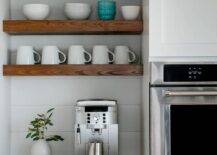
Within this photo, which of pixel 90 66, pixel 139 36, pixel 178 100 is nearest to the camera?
pixel 178 100

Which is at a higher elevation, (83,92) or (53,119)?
→ (83,92)

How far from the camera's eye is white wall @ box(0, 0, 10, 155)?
80.2 inches

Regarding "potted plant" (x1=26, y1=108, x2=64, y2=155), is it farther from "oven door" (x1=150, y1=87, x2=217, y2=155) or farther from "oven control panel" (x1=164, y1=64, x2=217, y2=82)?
"oven control panel" (x1=164, y1=64, x2=217, y2=82)

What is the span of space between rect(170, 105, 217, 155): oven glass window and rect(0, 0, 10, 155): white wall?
90cm

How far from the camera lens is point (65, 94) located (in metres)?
2.21

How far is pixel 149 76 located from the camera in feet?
5.74

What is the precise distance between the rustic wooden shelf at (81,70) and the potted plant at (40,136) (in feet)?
0.75

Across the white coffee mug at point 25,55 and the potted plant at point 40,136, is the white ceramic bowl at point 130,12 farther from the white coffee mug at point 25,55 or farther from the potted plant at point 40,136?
the potted plant at point 40,136

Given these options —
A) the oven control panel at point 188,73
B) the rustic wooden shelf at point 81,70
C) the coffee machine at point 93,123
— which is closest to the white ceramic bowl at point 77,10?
the rustic wooden shelf at point 81,70

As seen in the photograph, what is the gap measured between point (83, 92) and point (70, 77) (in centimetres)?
11

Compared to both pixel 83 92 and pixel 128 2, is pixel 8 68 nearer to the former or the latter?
pixel 83 92

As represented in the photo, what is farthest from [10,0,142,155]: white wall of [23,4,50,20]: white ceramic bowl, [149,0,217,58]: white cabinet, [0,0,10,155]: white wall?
[149,0,217,58]: white cabinet

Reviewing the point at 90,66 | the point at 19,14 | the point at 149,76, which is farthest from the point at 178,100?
the point at 19,14

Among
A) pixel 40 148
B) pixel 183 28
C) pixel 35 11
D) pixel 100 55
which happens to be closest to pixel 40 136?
pixel 40 148
